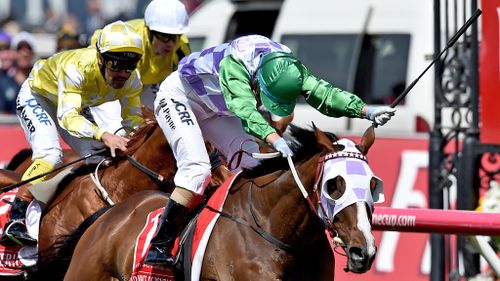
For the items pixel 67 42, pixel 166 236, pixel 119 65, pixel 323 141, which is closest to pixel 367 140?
pixel 323 141

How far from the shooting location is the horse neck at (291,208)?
5.84 meters

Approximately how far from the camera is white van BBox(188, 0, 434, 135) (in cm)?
1222

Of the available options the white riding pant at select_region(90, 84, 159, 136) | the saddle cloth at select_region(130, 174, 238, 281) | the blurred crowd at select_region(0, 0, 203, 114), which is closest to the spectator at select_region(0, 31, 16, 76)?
the blurred crowd at select_region(0, 0, 203, 114)

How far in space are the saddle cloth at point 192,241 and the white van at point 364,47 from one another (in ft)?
18.6

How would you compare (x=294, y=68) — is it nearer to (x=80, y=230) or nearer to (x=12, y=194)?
(x=80, y=230)

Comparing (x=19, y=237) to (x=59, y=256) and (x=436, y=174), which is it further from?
(x=436, y=174)

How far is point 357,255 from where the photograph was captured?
17.6 feet

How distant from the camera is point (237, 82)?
6.11m

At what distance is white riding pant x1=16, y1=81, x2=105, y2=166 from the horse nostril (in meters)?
2.77

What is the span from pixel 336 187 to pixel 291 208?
423mm

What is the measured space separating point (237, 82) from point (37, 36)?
1612 centimetres

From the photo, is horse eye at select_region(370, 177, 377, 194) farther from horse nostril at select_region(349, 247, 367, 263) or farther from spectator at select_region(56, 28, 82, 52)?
spectator at select_region(56, 28, 82, 52)

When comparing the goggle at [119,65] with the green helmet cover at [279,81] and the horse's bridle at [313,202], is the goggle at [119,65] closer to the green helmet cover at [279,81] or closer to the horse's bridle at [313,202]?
the green helmet cover at [279,81]

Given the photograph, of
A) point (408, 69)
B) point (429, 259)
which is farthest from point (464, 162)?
point (408, 69)
